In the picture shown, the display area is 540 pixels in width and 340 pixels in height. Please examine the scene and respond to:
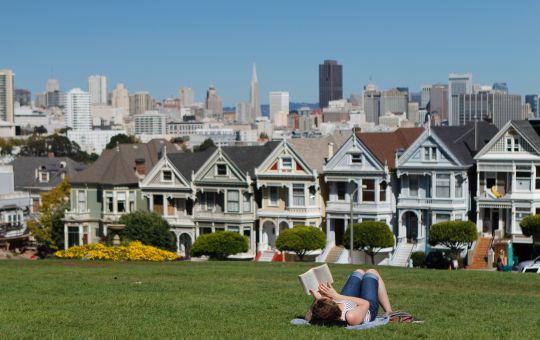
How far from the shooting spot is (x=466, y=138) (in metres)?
57.0

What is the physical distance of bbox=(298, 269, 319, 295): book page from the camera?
20.2 m

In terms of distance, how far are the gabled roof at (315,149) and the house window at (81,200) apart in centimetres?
1290

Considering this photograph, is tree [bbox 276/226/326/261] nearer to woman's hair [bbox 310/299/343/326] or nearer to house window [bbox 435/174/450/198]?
house window [bbox 435/174/450/198]

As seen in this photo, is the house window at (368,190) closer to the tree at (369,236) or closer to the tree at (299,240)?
the tree at (369,236)

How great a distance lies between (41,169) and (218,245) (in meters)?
41.1

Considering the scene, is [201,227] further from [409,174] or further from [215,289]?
[215,289]

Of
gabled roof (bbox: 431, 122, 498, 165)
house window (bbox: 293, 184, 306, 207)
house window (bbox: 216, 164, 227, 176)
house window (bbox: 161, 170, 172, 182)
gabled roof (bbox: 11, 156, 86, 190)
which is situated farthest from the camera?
gabled roof (bbox: 11, 156, 86, 190)

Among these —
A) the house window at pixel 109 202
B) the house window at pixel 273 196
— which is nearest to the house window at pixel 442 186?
the house window at pixel 273 196

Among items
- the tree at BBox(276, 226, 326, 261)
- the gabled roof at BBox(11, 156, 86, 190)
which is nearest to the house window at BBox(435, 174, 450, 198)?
the tree at BBox(276, 226, 326, 261)

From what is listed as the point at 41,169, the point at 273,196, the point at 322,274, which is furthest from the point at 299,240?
the point at 41,169

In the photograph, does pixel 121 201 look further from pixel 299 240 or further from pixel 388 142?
pixel 388 142

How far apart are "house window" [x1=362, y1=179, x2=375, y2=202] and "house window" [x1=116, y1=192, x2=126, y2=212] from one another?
14827 millimetres

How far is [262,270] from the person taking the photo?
119 ft

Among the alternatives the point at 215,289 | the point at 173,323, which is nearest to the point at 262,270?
the point at 215,289
